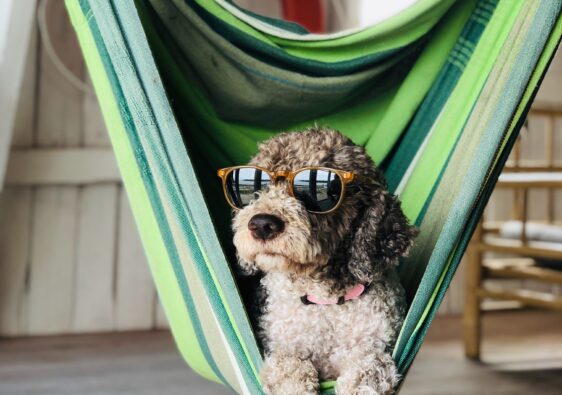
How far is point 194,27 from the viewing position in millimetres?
1605

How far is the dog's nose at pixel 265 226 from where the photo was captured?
1205mm

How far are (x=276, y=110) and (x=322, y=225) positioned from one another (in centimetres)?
52

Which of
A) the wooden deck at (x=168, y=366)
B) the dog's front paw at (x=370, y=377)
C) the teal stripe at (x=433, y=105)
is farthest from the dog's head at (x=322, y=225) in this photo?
the wooden deck at (x=168, y=366)

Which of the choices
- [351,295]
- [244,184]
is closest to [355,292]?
[351,295]

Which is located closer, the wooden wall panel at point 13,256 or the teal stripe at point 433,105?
the teal stripe at point 433,105

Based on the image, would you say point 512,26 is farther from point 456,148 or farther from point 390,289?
point 390,289

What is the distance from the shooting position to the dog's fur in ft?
4.01

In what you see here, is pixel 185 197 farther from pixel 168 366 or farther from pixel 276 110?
pixel 168 366

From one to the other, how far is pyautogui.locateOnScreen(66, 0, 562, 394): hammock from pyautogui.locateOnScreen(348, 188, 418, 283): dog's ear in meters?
0.09

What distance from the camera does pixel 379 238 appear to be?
130 centimetres

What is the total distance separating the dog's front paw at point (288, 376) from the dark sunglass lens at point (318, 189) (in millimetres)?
263

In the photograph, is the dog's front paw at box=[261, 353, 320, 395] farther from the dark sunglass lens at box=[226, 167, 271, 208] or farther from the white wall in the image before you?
the white wall

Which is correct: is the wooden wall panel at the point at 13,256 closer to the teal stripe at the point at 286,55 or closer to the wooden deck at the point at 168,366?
the wooden deck at the point at 168,366

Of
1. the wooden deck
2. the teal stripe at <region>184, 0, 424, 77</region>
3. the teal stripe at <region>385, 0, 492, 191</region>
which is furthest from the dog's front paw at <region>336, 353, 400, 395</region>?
the wooden deck
